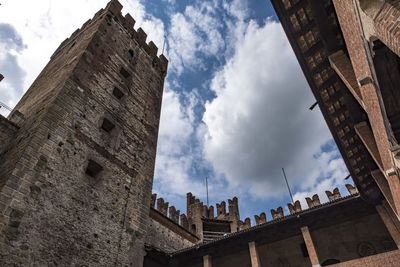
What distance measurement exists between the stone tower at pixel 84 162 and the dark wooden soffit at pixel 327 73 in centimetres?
790

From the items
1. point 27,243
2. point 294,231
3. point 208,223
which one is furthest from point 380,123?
point 208,223

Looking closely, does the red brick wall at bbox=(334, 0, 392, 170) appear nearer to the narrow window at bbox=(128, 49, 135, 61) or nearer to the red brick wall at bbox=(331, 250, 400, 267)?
the red brick wall at bbox=(331, 250, 400, 267)

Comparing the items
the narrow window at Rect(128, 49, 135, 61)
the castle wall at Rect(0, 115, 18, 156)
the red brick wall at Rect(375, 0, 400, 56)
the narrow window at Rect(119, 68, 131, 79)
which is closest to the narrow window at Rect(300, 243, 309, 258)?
the red brick wall at Rect(375, 0, 400, 56)

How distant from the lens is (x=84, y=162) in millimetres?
10055

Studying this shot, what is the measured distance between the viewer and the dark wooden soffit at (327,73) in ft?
22.4

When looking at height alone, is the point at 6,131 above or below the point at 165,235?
above

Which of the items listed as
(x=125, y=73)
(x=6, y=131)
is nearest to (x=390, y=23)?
(x=6, y=131)

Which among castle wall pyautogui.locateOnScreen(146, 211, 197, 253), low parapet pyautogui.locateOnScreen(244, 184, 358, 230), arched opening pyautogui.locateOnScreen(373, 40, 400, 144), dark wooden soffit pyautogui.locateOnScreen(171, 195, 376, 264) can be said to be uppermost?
low parapet pyautogui.locateOnScreen(244, 184, 358, 230)

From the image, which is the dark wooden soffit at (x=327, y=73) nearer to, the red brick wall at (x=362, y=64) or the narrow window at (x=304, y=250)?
the red brick wall at (x=362, y=64)

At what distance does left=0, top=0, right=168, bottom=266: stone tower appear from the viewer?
7.82 meters

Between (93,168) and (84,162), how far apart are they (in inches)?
23.2

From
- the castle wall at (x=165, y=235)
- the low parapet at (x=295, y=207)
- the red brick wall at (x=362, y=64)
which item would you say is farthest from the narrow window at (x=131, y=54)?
the low parapet at (x=295, y=207)

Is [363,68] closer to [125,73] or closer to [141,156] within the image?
Result: [141,156]

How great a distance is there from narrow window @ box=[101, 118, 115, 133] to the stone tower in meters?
0.04
